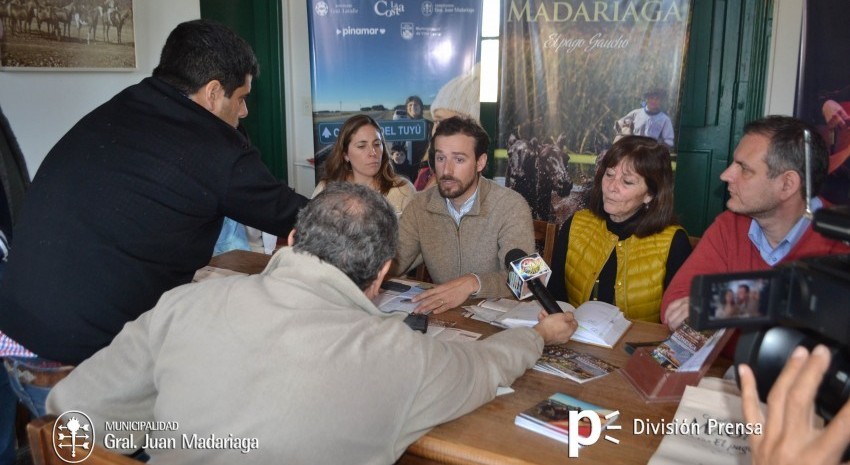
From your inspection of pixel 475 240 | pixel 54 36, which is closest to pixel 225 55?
pixel 475 240

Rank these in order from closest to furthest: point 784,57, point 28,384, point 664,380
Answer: point 664,380 < point 28,384 < point 784,57

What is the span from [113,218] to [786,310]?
64.8 inches

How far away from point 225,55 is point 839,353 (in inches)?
74.9

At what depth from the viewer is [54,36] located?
136 inches

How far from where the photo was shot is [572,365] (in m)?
1.86

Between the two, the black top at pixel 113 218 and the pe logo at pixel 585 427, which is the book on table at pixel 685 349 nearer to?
the pe logo at pixel 585 427

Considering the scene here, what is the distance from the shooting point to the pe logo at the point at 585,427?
1435mm

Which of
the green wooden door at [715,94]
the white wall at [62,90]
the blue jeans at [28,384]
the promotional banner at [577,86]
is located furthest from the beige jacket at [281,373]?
the green wooden door at [715,94]

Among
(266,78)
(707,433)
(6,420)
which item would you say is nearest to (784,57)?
(707,433)

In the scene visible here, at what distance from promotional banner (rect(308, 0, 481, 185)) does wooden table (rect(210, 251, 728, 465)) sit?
3.26m

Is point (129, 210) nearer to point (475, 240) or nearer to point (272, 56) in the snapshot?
point (475, 240)

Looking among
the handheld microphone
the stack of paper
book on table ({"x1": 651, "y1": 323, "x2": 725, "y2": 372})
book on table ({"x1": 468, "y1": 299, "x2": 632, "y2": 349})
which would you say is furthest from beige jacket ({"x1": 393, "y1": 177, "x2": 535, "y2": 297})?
the stack of paper

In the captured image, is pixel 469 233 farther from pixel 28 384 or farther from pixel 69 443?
pixel 69 443

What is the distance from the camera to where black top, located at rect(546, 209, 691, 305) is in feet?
8.36
